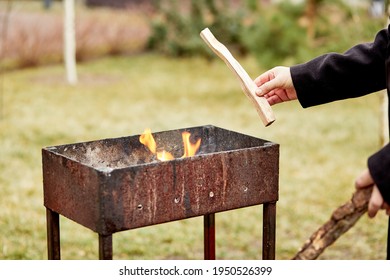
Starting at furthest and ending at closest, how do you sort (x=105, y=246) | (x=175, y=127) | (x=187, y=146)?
1. (x=175, y=127)
2. (x=187, y=146)
3. (x=105, y=246)

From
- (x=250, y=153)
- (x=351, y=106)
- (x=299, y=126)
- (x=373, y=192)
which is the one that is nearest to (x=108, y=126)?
(x=299, y=126)

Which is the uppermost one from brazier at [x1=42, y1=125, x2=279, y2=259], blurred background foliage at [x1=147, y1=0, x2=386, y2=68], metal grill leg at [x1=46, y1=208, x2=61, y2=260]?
blurred background foliage at [x1=147, y1=0, x2=386, y2=68]

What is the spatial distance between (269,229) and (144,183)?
0.74 metres

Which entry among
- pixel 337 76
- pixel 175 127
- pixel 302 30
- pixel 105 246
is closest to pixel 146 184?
pixel 105 246

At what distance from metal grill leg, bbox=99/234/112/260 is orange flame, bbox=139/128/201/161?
66 cm

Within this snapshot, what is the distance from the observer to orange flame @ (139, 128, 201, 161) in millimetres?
3643

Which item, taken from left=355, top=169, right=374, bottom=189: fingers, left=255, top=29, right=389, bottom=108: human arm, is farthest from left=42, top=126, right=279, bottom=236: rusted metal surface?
left=355, top=169, right=374, bottom=189: fingers

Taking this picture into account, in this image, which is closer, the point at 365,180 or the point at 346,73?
the point at 365,180

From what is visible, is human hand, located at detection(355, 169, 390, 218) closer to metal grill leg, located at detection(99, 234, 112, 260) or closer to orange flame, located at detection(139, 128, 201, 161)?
metal grill leg, located at detection(99, 234, 112, 260)

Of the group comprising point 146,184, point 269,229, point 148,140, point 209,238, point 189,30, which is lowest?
point 209,238

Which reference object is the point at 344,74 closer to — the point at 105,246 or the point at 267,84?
the point at 267,84

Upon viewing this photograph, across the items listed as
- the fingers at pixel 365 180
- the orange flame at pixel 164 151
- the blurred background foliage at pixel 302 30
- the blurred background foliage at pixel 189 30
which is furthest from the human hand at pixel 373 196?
the blurred background foliage at pixel 189 30

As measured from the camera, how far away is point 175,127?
9.99 metres
